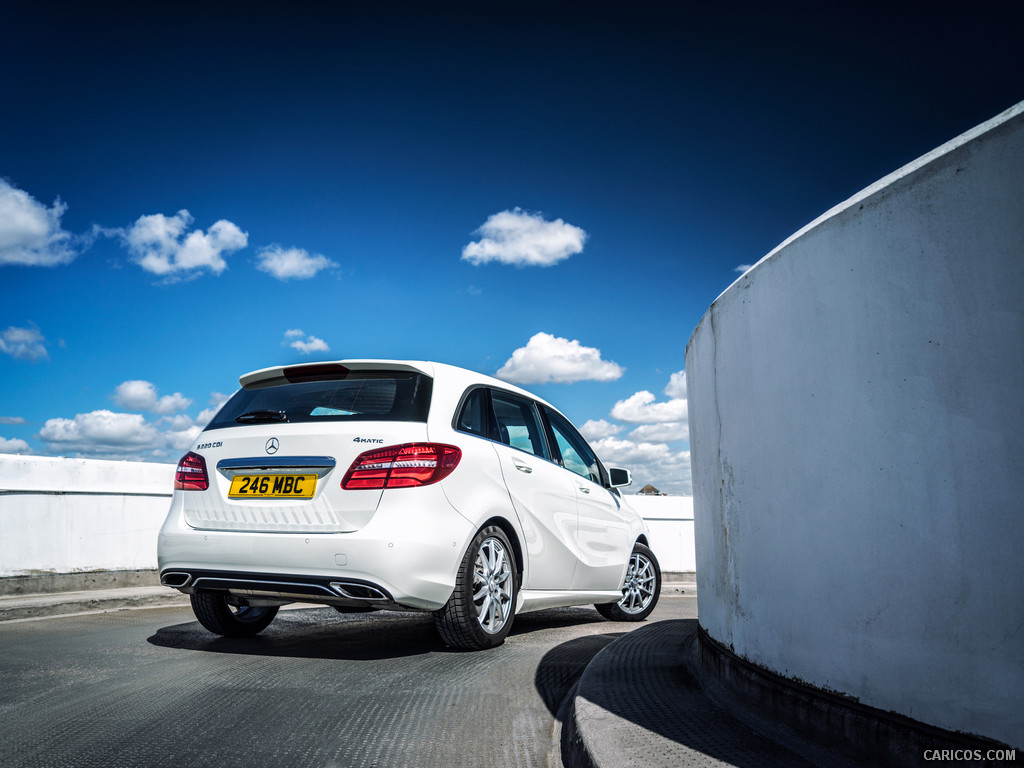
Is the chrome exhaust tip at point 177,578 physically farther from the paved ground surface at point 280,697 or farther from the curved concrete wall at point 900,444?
the curved concrete wall at point 900,444

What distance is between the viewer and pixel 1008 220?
1.90 m

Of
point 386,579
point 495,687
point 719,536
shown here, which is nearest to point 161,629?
point 386,579

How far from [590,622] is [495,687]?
3289mm

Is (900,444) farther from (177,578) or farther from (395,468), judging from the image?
(177,578)

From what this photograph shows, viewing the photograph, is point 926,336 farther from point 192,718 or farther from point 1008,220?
point 192,718

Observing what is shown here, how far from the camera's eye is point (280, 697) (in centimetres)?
363

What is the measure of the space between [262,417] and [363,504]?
37.2 inches

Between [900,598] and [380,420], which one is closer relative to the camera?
[900,598]

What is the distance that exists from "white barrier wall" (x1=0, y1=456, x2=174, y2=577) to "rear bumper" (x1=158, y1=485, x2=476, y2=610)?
162 inches

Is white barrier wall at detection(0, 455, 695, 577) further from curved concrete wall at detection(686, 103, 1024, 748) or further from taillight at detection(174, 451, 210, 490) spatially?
curved concrete wall at detection(686, 103, 1024, 748)

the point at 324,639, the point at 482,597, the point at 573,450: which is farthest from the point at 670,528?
the point at 482,597

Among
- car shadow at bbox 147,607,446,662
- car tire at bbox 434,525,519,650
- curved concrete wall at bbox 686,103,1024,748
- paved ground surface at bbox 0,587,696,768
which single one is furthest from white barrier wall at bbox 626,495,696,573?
curved concrete wall at bbox 686,103,1024,748

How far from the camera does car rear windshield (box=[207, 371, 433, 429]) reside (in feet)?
15.1

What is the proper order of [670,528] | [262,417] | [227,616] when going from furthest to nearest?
[670,528], [227,616], [262,417]
